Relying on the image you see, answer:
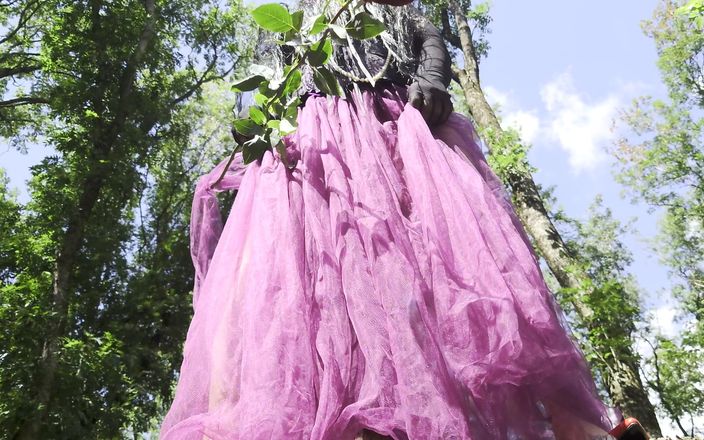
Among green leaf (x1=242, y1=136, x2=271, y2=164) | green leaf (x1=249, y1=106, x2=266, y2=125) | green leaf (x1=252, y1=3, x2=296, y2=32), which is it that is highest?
green leaf (x1=252, y1=3, x2=296, y2=32)

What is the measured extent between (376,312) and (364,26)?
2.09ft

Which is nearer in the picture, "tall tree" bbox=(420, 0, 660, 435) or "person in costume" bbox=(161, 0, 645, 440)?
"person in costume" bbox=(161, 0, 645, 440)

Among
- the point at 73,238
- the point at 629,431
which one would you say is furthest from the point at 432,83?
the point at 73,238

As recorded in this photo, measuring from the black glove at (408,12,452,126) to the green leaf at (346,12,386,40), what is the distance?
0.22 m

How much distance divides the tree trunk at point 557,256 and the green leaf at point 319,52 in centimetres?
345

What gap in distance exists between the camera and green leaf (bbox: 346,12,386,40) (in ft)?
3.84

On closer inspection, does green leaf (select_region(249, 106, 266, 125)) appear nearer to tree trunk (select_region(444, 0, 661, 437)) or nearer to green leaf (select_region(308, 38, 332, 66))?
green leaf (select_region(308, 38, 332, 66))

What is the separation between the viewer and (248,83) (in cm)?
125

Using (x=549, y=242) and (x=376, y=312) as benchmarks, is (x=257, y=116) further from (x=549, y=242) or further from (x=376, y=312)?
(x=549, y=242)

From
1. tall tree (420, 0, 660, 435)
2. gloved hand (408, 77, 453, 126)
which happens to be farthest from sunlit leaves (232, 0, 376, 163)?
tall tree (420, 0, 660, 435)

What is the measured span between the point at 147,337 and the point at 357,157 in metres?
6.44

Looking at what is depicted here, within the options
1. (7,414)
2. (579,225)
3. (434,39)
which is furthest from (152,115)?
(579,225)

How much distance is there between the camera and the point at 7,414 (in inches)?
164

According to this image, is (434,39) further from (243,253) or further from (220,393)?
(220,393)
